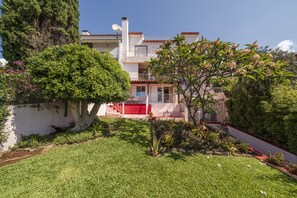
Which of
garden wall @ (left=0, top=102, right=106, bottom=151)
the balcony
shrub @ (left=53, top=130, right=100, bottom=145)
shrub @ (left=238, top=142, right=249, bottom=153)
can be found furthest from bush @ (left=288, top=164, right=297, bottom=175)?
the balcony

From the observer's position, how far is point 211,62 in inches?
206

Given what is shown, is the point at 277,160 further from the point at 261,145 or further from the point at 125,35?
the point at 125,35

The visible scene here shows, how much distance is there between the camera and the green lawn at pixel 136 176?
2732mm

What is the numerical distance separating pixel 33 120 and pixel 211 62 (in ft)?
28.2

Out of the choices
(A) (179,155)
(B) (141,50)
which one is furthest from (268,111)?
(B) (141,50)

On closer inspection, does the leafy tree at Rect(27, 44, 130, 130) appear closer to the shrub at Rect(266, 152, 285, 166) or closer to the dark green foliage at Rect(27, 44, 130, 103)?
the dark green foliage at Rect(27, 44, 130, 103)

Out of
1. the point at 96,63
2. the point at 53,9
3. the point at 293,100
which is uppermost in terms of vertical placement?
the point at 53,9

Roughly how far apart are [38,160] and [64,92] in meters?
2.54

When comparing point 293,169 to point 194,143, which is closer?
point 293,169

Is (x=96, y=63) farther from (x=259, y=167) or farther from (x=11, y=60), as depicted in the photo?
(x=259, y=167)

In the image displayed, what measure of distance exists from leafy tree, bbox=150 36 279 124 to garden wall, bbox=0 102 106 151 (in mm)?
5908

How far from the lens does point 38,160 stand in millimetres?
3994

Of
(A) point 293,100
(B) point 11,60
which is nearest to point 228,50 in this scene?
(A) point 293,100

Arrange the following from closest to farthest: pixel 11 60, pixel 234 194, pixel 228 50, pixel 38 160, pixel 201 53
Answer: pixel 234 194, pixel 38 160, pixel 228 50, pixel 201 53, pixel 11 60
